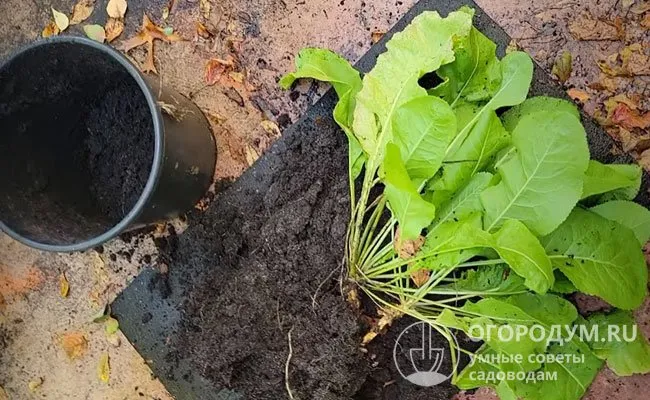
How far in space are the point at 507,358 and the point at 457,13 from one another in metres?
0.47

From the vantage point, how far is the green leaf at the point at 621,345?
960 mm

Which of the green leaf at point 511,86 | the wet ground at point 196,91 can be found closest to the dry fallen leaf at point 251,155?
the wet ground at point 196,91

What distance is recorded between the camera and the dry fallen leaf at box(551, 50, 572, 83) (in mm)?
1096

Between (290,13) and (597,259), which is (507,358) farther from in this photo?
(290,13)

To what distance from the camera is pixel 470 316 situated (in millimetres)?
961

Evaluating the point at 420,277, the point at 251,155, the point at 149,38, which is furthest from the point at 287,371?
the point at 149,38

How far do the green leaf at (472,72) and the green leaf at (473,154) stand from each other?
2.8 inches

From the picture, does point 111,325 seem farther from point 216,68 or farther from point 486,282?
point 486,282

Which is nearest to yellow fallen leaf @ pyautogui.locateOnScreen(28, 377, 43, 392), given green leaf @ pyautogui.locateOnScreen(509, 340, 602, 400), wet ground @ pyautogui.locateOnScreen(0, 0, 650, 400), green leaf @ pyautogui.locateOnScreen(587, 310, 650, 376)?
wet ground @ pyautogui.locateOnScreen(0, 0, 650, 400)

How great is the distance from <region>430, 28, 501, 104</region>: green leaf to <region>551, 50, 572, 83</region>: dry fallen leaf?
0.52 ft

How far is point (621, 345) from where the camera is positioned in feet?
3.18

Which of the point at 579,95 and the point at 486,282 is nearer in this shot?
the point at 486,282

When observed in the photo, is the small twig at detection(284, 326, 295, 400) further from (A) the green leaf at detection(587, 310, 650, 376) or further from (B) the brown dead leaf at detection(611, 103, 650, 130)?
(B) the brown dead leaf at detection(611, 103, 650, 130)

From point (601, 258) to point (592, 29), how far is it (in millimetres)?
393
